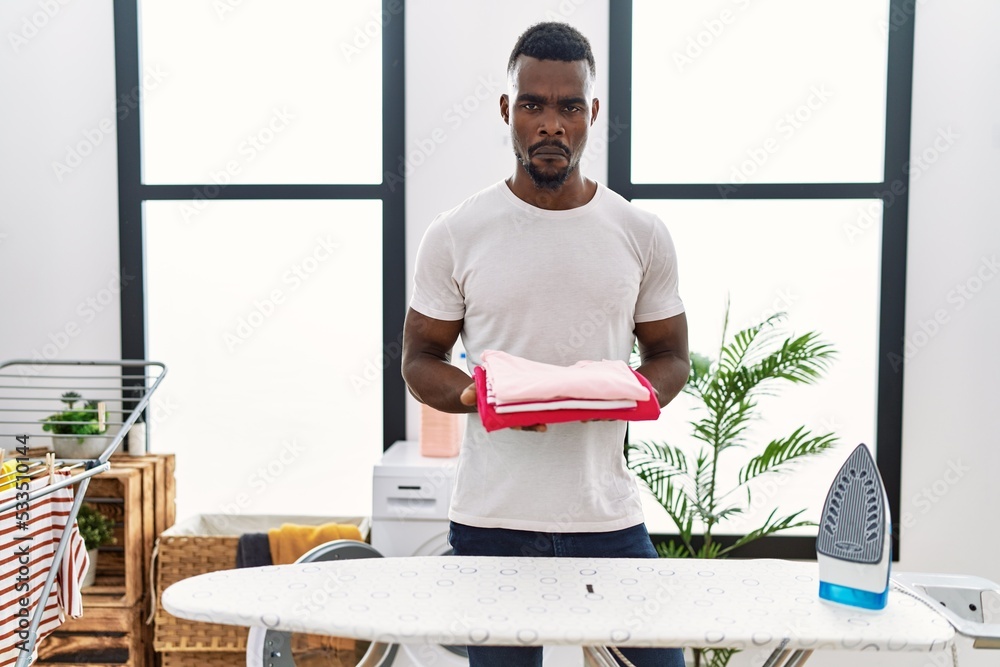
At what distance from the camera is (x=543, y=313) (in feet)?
4.43

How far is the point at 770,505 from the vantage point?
2779 mm

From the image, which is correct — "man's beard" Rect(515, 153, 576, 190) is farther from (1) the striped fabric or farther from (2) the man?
(1) the striped fabric

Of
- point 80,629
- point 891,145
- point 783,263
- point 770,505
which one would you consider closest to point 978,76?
point 891,145

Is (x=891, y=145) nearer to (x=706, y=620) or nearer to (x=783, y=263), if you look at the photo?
(x=783, y=263)

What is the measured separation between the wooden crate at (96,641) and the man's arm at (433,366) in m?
1.64

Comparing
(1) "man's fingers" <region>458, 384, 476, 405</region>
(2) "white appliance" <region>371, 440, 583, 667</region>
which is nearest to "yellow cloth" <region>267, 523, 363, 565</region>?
(2) "white appliance" <region>371, 440, 583, 667</region>

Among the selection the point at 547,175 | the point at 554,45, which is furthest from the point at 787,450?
the point at 554,45

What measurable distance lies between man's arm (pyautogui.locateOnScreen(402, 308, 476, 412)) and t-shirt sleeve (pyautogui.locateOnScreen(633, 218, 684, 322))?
345 millimetres

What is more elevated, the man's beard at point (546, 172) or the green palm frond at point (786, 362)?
the man's beard at point (546, 172)

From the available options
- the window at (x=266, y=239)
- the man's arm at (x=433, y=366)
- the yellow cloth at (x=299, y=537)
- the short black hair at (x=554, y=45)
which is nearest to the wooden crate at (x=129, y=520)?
the window at (x=266, y=239)

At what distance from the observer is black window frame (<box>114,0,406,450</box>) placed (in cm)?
275

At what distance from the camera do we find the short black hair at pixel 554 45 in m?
1.37

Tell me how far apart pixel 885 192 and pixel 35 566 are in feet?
8.84

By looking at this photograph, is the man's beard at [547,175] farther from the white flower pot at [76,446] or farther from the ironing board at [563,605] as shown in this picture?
the white flower pot at [76,446]
